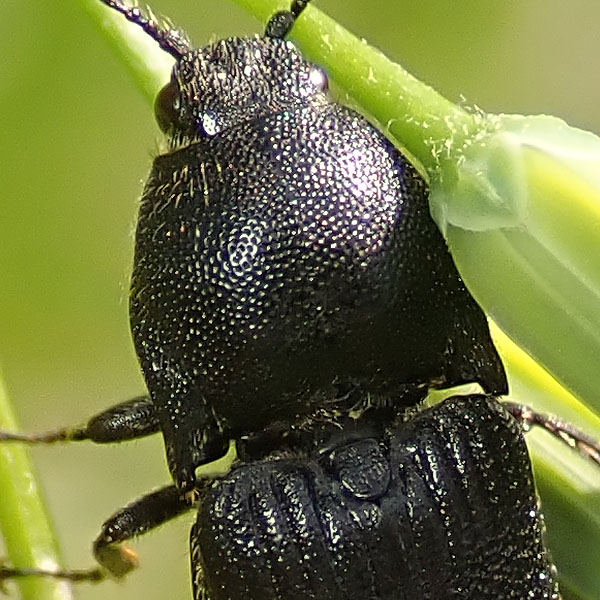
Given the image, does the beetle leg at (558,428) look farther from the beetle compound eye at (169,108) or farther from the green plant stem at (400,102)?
the beetle compound eye at (169,108)

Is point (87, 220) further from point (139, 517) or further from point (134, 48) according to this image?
point (134, 48)

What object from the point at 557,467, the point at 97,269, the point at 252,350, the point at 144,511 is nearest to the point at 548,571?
the point at 557,467

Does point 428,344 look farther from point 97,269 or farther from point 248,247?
point 97,269

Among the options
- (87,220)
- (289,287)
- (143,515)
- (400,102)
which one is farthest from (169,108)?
(87,220)

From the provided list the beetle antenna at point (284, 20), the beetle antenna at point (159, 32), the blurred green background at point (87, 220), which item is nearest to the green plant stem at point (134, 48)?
the beetle antenna at point (159, 32)

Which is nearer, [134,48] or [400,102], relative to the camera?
[400,102]

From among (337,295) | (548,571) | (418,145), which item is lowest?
(548,571)

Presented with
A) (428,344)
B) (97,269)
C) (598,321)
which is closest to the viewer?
(598,321)
